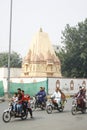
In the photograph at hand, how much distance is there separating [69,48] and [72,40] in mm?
1408

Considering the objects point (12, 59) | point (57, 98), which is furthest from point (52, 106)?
point (12, 59)

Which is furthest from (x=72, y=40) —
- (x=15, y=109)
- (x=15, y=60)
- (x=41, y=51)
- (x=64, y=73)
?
(x=15, y=109)

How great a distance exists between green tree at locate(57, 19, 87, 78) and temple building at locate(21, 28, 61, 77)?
8.26 metres

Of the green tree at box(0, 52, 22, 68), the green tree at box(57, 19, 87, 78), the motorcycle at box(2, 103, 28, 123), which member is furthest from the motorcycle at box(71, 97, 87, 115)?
the green tree at box(0, 52, 22, 68)

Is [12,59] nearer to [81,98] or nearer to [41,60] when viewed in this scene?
[41,60]

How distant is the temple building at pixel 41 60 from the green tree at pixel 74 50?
826 cm

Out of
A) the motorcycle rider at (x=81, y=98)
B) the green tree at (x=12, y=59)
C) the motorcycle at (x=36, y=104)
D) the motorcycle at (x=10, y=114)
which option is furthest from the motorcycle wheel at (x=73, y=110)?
the green tree at (x=12, y=59)

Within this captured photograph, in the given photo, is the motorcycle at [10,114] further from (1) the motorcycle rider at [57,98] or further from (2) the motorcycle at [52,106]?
(1) the motorcycle rider at [57,98]

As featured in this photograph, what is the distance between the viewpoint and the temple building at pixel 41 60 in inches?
2012

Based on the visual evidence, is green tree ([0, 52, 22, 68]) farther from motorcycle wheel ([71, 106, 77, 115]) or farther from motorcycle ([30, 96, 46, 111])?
motorcycle wheel ([71, 106, 77, 115])

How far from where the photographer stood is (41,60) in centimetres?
5147

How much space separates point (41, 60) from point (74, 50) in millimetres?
10767

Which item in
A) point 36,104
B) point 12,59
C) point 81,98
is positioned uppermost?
point 12,59

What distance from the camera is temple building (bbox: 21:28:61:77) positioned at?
2012 inches
